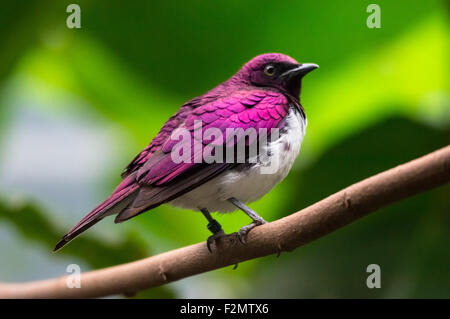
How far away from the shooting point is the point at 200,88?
244 centimetres

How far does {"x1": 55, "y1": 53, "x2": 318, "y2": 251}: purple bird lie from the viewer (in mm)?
1776

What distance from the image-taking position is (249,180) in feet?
6.30

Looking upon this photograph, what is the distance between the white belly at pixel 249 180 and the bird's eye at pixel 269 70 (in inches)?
7.2

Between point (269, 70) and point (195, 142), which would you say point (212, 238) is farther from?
point (269, 70)

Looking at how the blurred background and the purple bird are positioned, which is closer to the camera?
the purple bird

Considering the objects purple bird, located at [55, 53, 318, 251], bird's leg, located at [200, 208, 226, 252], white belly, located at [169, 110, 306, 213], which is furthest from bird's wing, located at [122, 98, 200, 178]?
bird's leg, located at [200, 208, 226, 252]

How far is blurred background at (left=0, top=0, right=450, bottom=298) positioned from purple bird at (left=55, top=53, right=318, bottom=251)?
26 cm

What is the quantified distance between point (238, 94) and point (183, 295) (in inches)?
40.2

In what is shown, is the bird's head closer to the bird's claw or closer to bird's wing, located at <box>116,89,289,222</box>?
bird's wing, located at <box>116,89,289,222</box>

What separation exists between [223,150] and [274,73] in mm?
407

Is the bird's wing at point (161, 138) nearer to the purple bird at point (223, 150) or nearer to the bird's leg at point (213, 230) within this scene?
the purple bird at point (223, 150)

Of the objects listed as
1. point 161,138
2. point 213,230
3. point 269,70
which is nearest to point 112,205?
point 161,138
